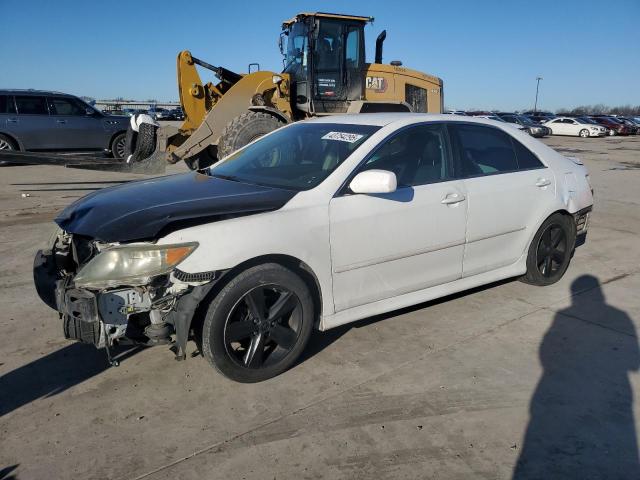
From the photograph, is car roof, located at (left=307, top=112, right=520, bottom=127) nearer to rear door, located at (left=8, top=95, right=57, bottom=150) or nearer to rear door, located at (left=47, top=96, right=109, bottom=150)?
rear door, located at (left=47, top=96, right=109, bottom=150)

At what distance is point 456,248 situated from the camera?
397 centimetres

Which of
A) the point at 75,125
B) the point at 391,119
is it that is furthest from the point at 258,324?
the point at 75,125

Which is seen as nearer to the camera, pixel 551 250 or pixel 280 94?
pixel 551 250

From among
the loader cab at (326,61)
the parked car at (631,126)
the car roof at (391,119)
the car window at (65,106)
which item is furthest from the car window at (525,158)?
the parked car at (631,126)

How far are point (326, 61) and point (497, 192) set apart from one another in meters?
6.84

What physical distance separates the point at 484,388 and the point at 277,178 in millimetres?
1934

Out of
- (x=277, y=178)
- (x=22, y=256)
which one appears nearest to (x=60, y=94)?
(x=22, y=256)

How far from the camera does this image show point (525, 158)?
4.64 m

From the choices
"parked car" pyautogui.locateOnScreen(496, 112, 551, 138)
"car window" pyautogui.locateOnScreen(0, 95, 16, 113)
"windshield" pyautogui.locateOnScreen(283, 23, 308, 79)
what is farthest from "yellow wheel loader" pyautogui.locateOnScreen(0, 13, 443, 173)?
"parked car" pyautogui.locateOnScreen(496, 112, 551, 138)

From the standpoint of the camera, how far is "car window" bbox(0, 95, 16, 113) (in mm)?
12914

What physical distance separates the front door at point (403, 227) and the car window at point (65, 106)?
39.5 ft

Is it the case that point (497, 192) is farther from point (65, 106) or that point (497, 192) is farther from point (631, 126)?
point (631, 126)

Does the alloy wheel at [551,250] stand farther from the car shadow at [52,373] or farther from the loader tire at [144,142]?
the loader tire at [144,142]

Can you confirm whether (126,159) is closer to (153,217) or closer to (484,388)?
(153,217)
